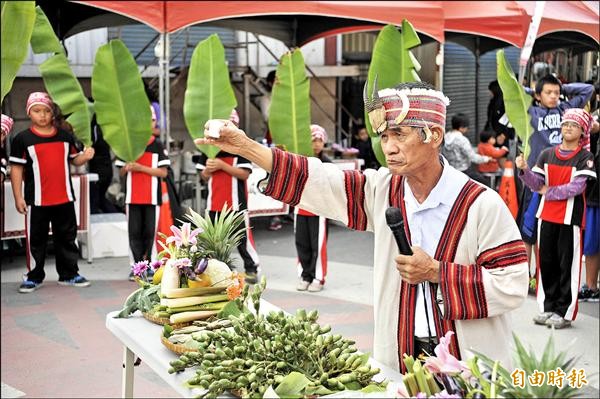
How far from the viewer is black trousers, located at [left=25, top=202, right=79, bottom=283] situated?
23.9 ft

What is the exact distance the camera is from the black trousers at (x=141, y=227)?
24.4 feet

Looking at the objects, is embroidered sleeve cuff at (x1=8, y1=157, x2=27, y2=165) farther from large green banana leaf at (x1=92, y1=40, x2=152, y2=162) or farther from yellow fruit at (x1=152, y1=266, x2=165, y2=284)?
yellow fruit at (x1=152, y1=266, x2=165, y2=284)

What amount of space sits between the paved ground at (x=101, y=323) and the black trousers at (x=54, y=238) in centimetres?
19

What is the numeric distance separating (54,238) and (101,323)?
137cm

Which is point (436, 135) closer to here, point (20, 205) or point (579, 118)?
point (579, 118)

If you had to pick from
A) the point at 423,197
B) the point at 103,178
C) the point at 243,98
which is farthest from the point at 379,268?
the point at 243,98

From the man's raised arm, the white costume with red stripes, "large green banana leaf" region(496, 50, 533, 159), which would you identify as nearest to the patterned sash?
the white costume with red stripes

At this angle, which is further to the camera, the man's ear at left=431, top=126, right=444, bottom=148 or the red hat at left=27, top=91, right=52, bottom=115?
the red hat at left=27, top=91, right=52, bottom=115

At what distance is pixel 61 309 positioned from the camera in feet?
22.2

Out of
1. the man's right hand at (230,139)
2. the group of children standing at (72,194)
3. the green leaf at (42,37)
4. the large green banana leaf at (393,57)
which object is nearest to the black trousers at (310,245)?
the group of children standing at (72,194)

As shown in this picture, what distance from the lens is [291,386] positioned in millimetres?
2391

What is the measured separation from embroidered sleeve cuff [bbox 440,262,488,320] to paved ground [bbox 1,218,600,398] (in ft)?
7.28

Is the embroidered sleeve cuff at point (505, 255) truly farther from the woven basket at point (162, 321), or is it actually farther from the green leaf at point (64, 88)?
the green leaf at point (64, 88)

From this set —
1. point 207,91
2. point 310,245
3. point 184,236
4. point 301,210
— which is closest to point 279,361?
point 184,236
